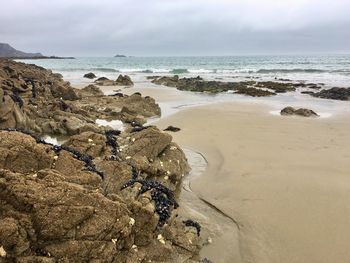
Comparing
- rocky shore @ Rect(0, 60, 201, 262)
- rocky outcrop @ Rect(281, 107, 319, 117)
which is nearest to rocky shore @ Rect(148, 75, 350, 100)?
rocky outcrop @ Rect(281, 107, 319, 117)

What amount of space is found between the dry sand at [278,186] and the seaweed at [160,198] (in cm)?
82

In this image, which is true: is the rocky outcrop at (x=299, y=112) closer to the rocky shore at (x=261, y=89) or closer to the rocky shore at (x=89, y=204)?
the rocky shore at (x=261, y=89)

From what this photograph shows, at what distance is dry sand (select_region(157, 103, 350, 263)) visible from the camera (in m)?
6.03

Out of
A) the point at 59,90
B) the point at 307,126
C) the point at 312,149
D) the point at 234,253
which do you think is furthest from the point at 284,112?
the point at 234,253

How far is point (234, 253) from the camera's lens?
232 inches

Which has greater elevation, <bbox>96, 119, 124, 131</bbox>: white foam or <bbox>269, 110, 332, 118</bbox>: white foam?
<bbox>96, 119, 124, 131</bbox>: white foam

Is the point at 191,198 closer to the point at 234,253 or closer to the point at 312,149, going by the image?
the point at 234,253

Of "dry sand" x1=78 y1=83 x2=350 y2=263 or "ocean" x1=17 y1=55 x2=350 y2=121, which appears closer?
"dry sand" x1=78 y1=83 x2=350 y2=263

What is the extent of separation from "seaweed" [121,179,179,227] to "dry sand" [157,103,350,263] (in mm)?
815

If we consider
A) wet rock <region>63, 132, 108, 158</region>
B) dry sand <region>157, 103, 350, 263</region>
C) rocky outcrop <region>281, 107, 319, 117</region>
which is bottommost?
rocky outcrop <region>281, 107, 319, 117</region>

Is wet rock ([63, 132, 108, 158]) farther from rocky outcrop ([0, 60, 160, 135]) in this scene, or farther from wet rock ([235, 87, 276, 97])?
wet rock ([235, 87, 276, 97])

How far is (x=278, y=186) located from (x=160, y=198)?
330cm

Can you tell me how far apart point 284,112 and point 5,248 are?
51.4 ft

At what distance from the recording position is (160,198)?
5.98 m
